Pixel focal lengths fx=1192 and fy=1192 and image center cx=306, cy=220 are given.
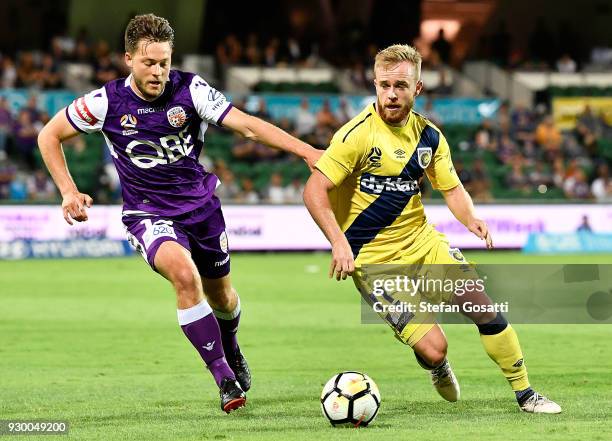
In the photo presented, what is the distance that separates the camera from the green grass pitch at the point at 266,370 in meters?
6.68

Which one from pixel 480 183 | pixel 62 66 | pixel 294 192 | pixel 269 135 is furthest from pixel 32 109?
pixel 269 135

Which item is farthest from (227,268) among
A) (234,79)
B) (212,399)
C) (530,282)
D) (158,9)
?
(158,9)

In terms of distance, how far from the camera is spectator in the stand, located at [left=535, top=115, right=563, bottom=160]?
27.2 m

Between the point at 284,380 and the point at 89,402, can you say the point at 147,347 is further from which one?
the point at 89,402

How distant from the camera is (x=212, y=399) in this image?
7969mm

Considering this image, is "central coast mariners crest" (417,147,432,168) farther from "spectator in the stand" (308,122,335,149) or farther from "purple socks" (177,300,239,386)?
"spectator in the stand" (308,122,335,149)

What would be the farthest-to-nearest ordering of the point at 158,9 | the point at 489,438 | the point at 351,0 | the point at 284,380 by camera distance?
the point at 351,0 → the point at 158,9 → the point at 284,380 → the point at 489,438

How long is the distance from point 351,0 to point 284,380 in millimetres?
26154

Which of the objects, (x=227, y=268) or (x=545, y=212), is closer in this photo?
(x=227, y=268)

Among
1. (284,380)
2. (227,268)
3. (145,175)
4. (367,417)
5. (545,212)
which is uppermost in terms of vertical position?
(145,175)

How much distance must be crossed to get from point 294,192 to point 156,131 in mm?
16386

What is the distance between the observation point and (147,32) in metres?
7.21

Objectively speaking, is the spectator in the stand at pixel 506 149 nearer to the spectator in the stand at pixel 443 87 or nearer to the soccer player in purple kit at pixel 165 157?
the spectator in the stand at pixel 443 87

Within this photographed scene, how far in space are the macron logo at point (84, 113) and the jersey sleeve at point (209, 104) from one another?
2.14ft
